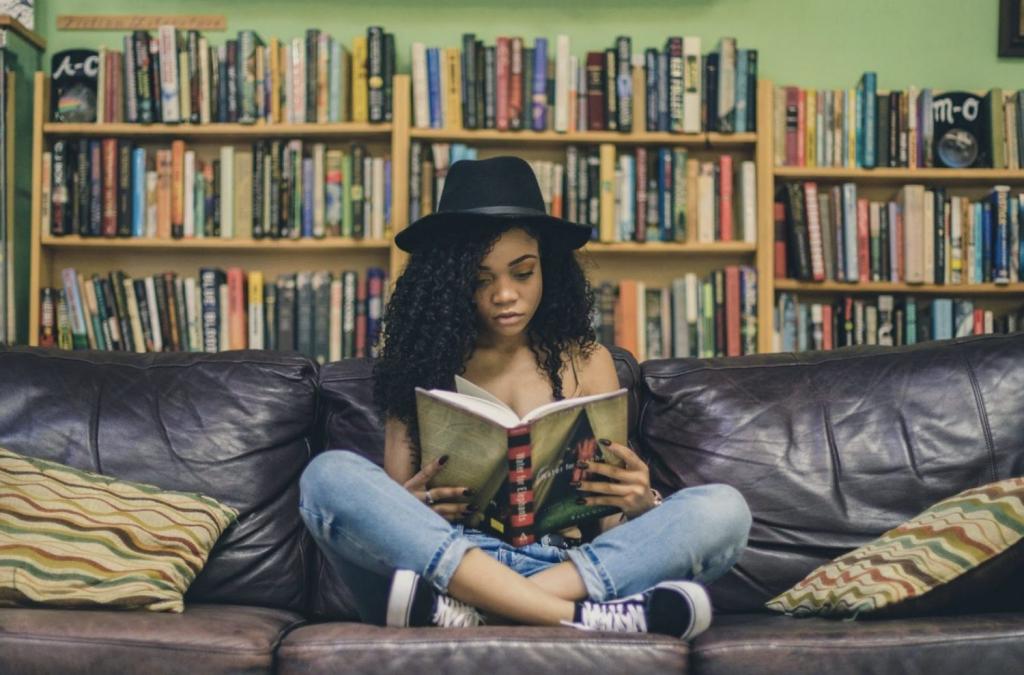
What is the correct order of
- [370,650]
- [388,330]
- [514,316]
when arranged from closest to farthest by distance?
[370,650] → [514,316] → [388,330]

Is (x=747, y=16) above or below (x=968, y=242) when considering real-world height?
above

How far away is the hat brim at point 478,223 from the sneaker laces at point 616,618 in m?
0.68

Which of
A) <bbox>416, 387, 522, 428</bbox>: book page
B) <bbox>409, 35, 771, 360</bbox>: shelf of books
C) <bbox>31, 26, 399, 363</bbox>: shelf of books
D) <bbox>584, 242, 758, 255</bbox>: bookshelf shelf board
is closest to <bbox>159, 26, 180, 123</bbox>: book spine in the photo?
<bbox>31, 26, 399, 363</bbox>: shelf of books

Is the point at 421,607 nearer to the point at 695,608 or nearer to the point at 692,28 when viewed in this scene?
the point at 695,608

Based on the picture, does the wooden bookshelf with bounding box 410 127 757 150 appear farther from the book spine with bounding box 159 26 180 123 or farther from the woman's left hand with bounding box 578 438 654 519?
the woman's left hand with bounding box 578 438 654 519

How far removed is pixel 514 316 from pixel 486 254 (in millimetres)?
117

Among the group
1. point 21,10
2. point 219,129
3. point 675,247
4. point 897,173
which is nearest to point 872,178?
point 897,173

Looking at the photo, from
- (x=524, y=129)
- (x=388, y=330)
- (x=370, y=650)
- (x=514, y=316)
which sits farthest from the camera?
(x=524, y=129)

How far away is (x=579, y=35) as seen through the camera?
3.34 metres

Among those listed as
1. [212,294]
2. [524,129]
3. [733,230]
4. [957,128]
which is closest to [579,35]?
[524,129]

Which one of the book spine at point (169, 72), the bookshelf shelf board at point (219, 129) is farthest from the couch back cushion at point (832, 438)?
the book spine at point (169, 72)

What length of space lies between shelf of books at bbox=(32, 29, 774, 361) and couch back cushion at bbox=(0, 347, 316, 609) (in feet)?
4.18

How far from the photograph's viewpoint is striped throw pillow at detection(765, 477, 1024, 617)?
138 cm

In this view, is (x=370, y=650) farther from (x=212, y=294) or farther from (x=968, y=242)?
(x=968, y=242)
